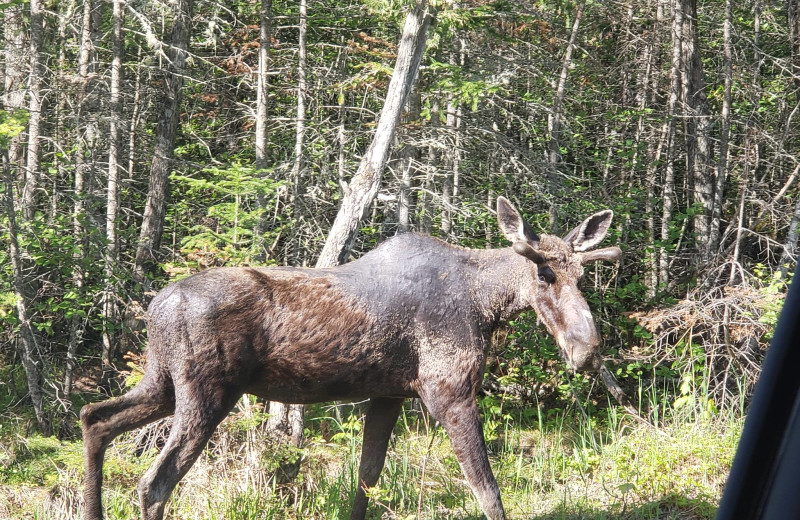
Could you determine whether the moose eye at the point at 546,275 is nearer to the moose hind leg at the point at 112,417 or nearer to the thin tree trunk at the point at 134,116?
the moose hind leg at the point at 112,417

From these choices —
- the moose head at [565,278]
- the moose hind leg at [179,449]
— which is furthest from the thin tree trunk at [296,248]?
the moose head at [565,278]

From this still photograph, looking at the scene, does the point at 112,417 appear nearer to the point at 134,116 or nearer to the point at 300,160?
the point at 300,160

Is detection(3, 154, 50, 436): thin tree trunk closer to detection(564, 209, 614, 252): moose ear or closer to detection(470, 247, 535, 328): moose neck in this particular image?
detection(470, 247, 535, 328): moose neck

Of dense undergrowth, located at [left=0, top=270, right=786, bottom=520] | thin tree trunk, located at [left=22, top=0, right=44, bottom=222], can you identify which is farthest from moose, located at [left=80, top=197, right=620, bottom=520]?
thin tree trunk, located at [left=22, top=0, right=44, bottom=222]

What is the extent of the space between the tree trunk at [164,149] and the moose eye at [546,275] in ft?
25.1

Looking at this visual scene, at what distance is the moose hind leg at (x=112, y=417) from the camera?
533cm

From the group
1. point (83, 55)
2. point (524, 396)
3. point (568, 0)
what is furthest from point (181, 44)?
point (524, 396)

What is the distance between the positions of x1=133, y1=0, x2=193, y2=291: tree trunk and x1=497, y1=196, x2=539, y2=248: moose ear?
286 inches

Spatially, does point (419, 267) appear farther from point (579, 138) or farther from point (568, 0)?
point (579, 138)

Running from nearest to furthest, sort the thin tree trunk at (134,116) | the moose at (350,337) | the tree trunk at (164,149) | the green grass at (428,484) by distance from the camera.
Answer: the moose at (350,337) → the green grass at (428,484) → the tree trunk at (164,149) → the thin tree trunk at (134,116)

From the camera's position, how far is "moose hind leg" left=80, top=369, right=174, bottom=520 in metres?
5.33

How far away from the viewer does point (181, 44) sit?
1199cm

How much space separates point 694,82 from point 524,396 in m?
5.03

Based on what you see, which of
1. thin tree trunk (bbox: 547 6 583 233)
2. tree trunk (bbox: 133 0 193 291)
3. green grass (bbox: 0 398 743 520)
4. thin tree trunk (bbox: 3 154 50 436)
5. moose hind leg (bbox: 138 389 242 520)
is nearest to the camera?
moose hind leg (bbox: 138 389 242 520)
